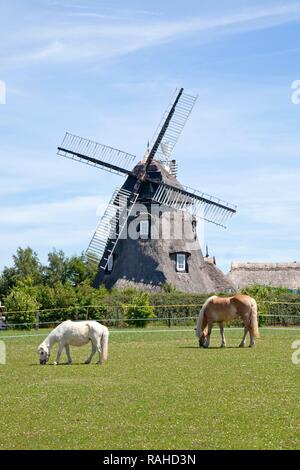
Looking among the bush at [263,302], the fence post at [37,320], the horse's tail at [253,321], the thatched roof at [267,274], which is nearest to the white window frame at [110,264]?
the bush at [263,302]

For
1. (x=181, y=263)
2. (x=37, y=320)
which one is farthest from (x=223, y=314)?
(x=181, y=263)

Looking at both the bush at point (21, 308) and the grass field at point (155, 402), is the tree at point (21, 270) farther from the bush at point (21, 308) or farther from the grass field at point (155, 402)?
the grass field at point (155, 402)

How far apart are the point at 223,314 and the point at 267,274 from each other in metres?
42.5

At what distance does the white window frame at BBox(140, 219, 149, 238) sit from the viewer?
5516 cm

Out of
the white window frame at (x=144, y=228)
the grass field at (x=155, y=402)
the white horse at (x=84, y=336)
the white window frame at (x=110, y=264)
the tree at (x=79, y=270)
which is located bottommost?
the grass field at (x=155, y=402)

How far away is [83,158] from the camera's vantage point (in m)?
54.3

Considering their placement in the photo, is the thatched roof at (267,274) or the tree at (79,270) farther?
the thatched roof at (267,274)

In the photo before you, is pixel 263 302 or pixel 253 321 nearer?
pixel 253 321

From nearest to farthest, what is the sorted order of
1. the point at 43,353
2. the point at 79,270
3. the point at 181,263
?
the point at 43,353 < the point at 181,263 < the point at 79,270

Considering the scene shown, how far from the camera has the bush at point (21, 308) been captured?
4481 centimetres

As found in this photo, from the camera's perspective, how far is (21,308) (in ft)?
149

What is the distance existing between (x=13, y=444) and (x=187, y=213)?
43.8 meters

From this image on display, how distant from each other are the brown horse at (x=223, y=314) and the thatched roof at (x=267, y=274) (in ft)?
133

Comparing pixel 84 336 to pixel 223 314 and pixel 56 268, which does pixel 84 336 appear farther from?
pixel 56 268
